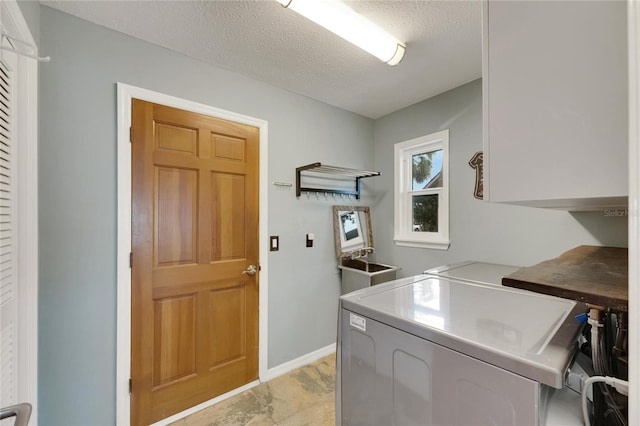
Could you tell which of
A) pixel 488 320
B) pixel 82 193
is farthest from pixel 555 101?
pixel 82 193

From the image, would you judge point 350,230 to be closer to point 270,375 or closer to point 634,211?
point 270,375

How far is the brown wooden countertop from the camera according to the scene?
1.84 ft

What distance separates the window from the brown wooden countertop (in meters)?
1.49

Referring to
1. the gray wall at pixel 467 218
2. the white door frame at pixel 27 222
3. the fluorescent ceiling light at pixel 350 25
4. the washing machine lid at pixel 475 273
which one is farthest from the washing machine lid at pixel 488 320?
the white door frame at pixel 27 222

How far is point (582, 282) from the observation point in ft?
2.24

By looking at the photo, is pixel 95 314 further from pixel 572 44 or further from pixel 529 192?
pixel 572 44

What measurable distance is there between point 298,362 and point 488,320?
6.54ft

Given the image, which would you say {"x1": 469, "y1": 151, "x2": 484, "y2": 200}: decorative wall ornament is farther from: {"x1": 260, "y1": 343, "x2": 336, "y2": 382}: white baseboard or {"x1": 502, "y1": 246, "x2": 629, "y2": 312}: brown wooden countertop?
{"x1": 260, "y1": 343, "x2": 336, "y2": 382}: white baseboard

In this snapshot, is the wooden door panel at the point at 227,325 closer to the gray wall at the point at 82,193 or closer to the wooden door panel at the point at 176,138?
the gray wall at the point at 82,193

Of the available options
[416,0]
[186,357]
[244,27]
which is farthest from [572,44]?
[186,357]

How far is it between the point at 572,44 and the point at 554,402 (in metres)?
0.89

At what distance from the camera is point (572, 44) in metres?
0.59

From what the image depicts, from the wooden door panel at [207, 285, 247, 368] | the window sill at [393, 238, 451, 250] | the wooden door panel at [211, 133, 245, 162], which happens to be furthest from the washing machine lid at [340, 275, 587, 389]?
the wooden door panel at [211, 133, 245, 162]

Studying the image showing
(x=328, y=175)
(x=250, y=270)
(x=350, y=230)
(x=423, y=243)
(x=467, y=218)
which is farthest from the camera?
(x=350, y=230)
